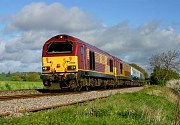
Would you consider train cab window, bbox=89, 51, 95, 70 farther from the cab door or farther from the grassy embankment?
the grassy embankment

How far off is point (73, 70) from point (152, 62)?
61.9 meters

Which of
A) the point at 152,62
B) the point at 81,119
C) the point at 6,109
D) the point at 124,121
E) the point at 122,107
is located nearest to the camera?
the point at 81,119

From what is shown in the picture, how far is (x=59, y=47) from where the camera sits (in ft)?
76.9

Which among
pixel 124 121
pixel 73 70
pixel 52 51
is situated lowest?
pixel 124 121

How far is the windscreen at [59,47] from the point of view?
76.1 ft

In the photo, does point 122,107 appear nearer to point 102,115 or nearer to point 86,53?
point 102,115

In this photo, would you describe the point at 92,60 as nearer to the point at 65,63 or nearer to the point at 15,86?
the point at 65,63

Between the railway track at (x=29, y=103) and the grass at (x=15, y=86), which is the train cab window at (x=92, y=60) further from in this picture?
the grass at (x=15, y=86)

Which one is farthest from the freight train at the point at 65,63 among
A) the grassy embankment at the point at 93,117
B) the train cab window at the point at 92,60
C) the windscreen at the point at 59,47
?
the grassy embankment at the point at 93,117

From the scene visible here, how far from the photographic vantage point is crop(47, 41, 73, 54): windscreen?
2320 centimetres

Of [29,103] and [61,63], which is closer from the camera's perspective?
[29,103]

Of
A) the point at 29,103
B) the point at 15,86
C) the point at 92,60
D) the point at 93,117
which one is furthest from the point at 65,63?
the point at 15,86

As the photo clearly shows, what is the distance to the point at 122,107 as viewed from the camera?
13.6 metres

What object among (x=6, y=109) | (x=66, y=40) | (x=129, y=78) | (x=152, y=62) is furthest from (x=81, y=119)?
(x=152, y=62)
